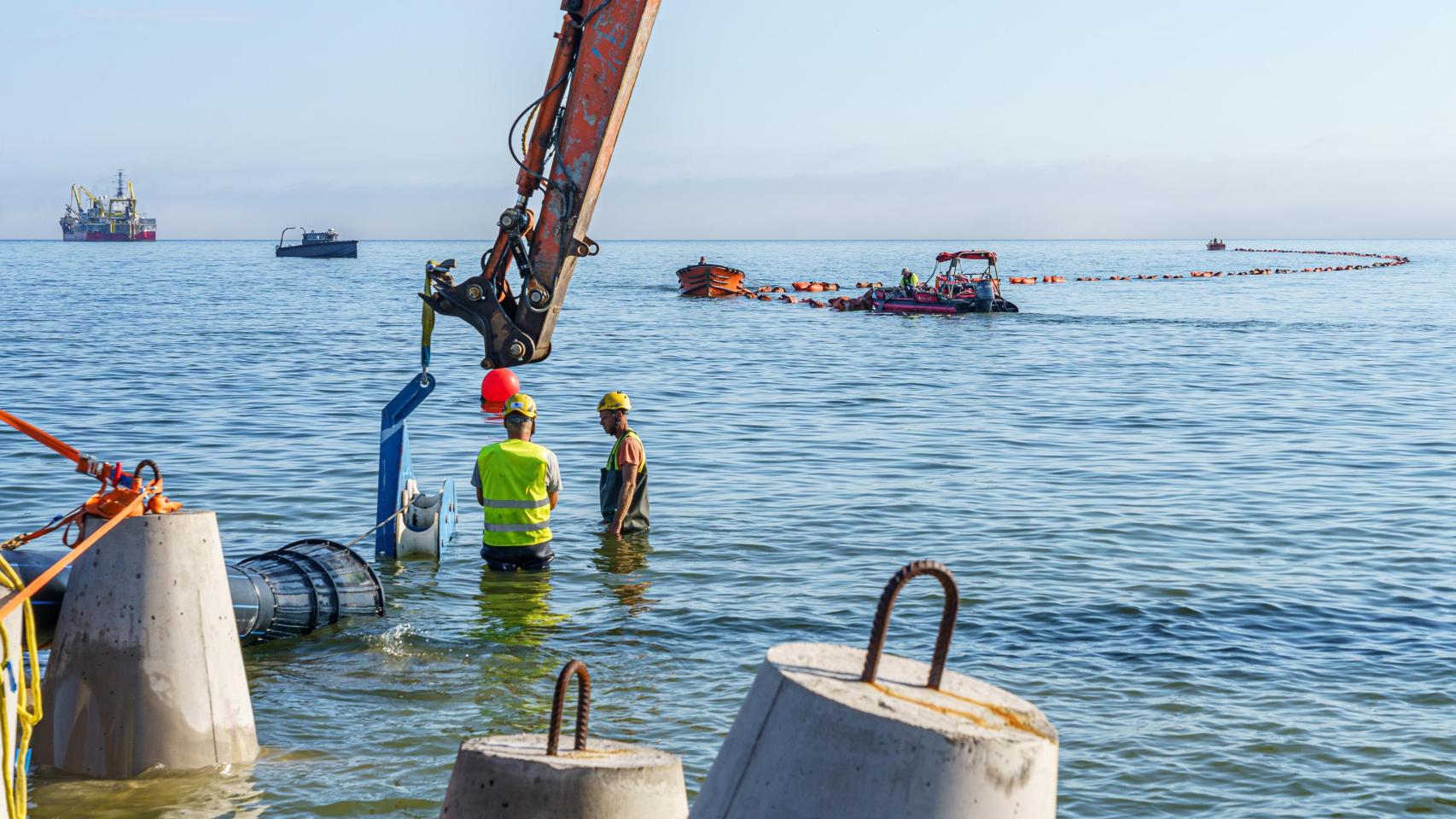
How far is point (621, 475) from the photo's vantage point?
12266 millimetres

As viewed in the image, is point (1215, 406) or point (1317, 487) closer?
point (1317, 487)

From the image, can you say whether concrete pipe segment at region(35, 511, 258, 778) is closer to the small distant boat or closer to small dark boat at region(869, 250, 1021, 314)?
small dark boat at region(869, 250, 1021, 314)

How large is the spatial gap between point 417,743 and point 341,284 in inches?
3609

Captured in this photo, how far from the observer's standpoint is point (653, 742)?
26.4 ft

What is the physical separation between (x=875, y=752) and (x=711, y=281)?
6486cm

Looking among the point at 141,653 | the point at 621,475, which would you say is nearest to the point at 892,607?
the point at 141,653

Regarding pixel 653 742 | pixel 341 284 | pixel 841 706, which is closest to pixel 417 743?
pixel 653 742

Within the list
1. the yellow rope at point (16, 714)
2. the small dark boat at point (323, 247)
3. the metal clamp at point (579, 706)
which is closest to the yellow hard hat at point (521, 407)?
the yellow rope at point (16, 714)

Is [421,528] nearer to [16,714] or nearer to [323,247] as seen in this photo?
[16,714]

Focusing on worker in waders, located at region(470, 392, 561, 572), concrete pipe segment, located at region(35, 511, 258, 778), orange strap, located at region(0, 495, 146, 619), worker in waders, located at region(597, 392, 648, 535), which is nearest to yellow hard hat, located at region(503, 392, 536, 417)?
worker in waders, located at region(470, 392, 561, 572)

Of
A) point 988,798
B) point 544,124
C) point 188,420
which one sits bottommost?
point 188,420

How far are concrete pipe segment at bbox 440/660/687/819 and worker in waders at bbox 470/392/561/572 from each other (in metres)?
5.51

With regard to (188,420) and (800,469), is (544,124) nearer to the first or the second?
(800,469)

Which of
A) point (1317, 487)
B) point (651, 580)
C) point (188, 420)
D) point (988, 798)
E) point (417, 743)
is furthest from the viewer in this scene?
point (188, 420)
